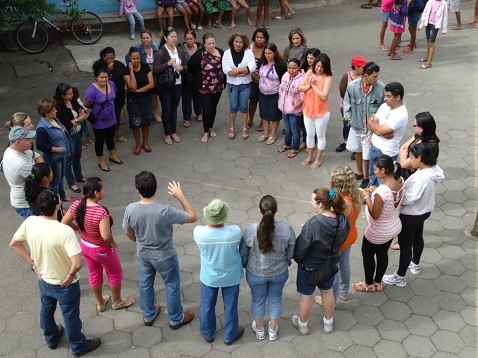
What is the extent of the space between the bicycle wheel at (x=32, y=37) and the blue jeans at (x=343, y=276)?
8626mm

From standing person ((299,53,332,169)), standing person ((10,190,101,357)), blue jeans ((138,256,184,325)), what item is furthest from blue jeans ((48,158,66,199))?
standing person ((299,53,332,169))

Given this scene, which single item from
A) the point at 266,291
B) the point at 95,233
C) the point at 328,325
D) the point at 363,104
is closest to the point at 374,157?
the point at 363,104

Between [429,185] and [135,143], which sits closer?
[429,185]

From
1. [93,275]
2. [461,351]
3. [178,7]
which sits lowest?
[461,351]

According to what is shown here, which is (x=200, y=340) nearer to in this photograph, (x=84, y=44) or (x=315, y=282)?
(x=315, y=282)

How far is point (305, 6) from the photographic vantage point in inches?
550

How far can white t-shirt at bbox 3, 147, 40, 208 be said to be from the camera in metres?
5.68

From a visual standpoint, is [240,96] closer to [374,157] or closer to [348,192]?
[374,157]

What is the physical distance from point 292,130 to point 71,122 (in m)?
2.90

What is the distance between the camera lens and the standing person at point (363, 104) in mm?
6742

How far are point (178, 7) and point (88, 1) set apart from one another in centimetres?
189

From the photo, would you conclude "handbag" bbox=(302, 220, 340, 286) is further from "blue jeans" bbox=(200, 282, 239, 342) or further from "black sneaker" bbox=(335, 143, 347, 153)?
"black sneaker" bbox=(335, 143, 347, 153)

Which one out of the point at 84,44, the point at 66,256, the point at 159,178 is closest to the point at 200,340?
the point at 66,256

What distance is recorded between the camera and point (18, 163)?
5668 millimetres
